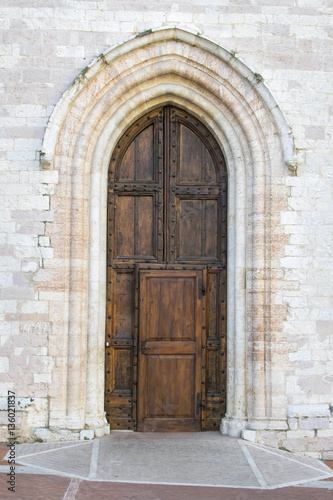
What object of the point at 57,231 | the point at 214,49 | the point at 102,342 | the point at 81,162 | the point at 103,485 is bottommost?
the point at 103,485

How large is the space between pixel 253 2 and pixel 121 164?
2349 mm

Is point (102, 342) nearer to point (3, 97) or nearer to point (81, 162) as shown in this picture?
point (81, 162)

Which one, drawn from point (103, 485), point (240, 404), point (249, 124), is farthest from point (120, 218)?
point (103, 485)

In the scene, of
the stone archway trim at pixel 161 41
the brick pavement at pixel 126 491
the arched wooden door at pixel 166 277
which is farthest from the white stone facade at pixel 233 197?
the brick pavement at pixel 126 491

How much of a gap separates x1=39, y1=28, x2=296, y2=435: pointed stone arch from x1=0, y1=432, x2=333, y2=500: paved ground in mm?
363

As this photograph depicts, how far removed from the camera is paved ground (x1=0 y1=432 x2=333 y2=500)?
4.45m

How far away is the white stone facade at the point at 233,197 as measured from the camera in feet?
18.6

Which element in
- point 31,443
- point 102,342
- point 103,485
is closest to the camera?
point 103,485

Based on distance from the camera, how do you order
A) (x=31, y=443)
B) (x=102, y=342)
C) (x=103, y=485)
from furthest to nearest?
1. (x=102, y=342)
2. (x=31, y=443)
3. (x=103, y=485)

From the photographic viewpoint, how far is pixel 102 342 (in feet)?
19.4

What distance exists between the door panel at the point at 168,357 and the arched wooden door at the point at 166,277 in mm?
11

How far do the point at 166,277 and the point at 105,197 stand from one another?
1157 mm

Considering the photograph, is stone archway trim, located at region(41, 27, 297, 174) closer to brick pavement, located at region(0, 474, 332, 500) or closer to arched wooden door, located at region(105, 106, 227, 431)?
arched wooden door, located at region(105, 106, 227, 431)

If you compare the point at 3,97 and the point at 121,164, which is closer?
the point at 3,97
